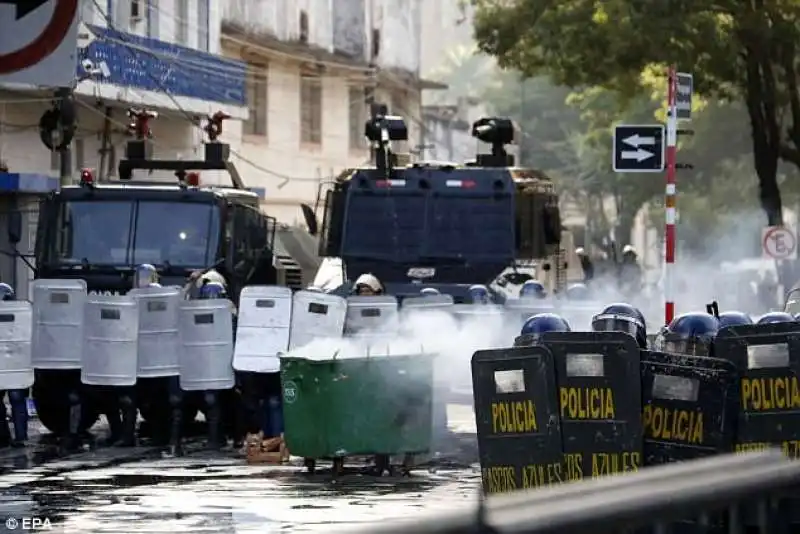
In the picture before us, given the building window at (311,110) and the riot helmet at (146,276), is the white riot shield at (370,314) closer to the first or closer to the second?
the riot helmet at (146,276)

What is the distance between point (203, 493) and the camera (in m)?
14.1

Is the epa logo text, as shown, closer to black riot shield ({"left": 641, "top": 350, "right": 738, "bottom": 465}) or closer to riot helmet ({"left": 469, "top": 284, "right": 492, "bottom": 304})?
black riot shield ({"left": 641, "top": 350, "right": 738, "bottom": 465})

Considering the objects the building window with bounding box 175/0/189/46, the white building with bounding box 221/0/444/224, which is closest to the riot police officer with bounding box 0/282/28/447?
the building window with bounding box 175/0/189/46

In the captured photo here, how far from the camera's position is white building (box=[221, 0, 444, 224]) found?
151 ft

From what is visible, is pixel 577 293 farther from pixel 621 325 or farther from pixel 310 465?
pixel 621 325

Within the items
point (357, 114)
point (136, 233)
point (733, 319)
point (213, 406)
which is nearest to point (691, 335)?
point (733, 319)

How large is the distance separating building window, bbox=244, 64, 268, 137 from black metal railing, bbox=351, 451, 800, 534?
4052 centimetres

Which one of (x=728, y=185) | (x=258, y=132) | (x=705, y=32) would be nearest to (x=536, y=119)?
(x=728, y=185)

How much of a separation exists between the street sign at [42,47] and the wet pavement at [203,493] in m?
4.13

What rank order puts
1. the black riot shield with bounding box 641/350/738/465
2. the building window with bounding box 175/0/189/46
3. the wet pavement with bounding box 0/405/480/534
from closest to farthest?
the black riot shield with bounding box 641/350/738/465
the wet pavement with bounding box 0/405/480/534
the building window with bounding box 175/0/189/46

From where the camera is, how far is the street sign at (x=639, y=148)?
20484 mm

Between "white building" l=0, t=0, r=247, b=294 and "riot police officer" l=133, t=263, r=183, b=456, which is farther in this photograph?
"white building" l=0, t=0, r=247, b=294

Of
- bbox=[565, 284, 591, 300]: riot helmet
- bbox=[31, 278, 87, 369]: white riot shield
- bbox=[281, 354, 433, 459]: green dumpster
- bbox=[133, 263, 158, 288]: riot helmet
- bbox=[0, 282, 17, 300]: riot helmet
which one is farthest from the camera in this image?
bbox=[565, 284, 591, 300]: riot helmet

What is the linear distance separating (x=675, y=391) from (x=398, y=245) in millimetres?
11816
